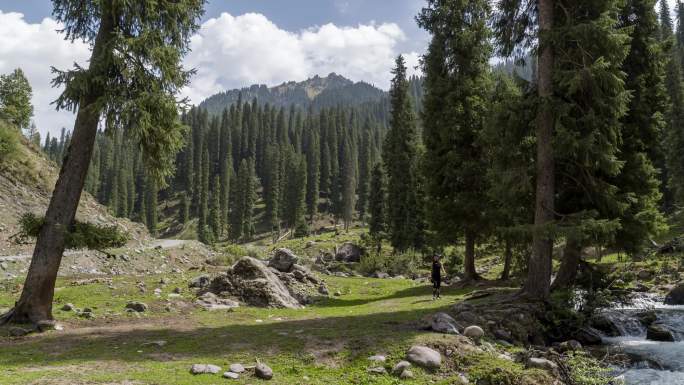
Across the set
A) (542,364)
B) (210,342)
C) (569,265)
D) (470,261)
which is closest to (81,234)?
(210,342)

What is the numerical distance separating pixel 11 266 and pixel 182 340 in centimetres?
1311

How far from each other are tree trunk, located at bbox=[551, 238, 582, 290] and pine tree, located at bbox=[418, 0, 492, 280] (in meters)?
6.79

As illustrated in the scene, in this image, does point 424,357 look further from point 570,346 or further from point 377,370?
point 570,346

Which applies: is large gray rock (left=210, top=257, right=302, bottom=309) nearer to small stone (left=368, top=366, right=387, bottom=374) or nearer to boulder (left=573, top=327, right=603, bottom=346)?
small stone (left=368, top=366, right=387, bottom=374)

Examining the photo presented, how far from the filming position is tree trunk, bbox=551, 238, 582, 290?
624 inches

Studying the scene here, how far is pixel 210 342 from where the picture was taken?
1027 cm

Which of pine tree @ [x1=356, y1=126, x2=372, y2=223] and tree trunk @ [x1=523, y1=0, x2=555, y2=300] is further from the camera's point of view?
pine tree @ [x1=356, y1=126, x2=372, y2=223]

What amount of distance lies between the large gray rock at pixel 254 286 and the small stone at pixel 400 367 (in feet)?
31.0

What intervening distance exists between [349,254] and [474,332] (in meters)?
38.2

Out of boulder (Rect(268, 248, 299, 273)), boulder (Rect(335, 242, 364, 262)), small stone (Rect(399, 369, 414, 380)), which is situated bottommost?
boulder (Rect(335, 242, 364, 262))

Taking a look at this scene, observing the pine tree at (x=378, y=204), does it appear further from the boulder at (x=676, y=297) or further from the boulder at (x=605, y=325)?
the boulder at (x=605, y=325)

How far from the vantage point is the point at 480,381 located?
7938 millimetres

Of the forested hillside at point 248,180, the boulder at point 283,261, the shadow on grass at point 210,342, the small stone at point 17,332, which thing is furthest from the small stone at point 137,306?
the forested hillside at point 248,180

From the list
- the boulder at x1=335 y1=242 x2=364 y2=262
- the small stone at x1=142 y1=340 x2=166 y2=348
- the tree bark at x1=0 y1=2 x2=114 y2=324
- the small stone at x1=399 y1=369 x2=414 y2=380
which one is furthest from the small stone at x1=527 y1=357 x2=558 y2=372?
the boulder at x1=335 y1=242 x2=364 y2=262
